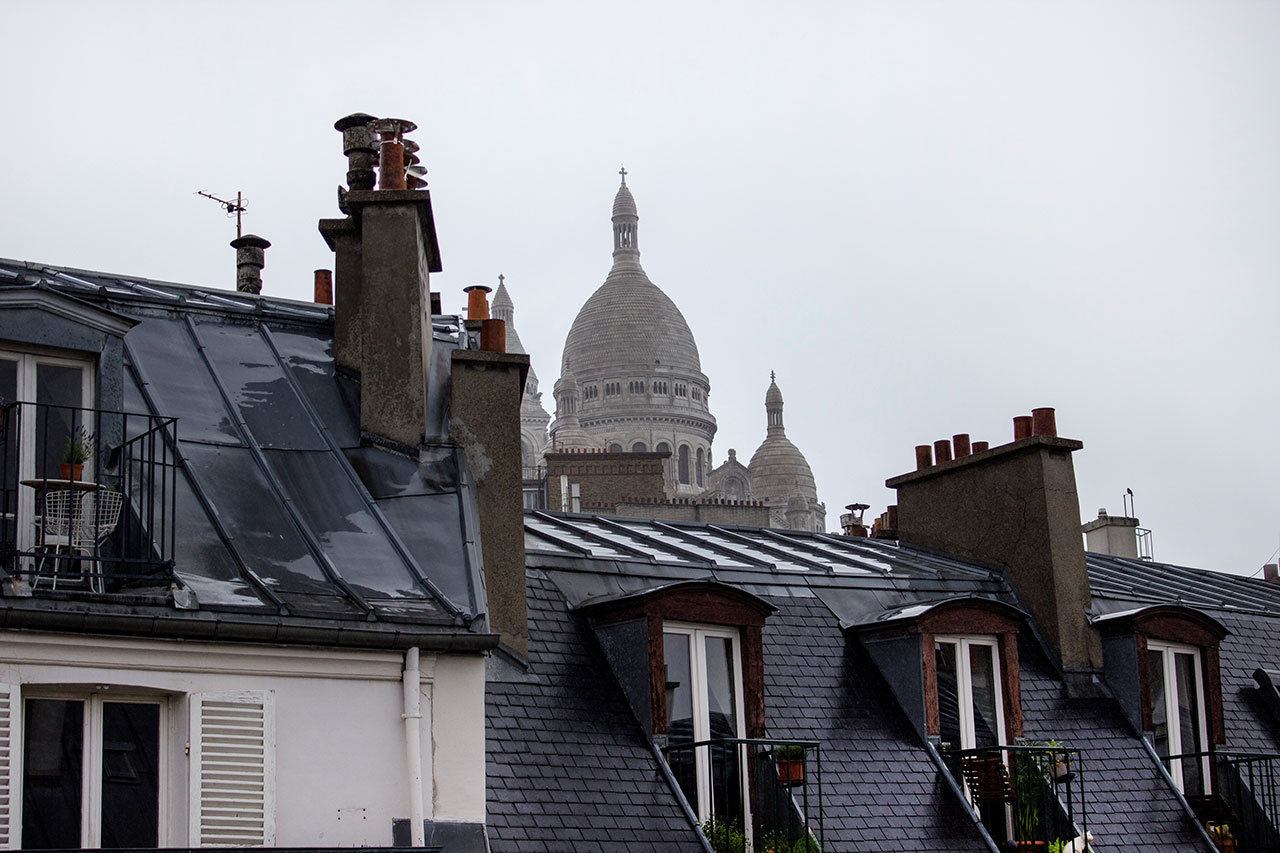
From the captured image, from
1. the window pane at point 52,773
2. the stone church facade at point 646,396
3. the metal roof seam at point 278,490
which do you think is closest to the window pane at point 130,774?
the window pane at point 52,773

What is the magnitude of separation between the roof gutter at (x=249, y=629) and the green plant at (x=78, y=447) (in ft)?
3.93

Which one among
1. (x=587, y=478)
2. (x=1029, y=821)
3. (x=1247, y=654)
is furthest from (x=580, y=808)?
(x=587, y=478)

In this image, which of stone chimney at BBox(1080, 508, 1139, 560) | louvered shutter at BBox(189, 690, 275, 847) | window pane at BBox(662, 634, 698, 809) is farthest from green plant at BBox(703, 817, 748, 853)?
stone chimney at BBox(1080, 508, 1139, 560)

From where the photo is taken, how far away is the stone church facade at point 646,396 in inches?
6358

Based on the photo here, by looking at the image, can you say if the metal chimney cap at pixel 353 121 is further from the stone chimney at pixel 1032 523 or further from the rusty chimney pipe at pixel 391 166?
the stone chimney at pixel 1032 523

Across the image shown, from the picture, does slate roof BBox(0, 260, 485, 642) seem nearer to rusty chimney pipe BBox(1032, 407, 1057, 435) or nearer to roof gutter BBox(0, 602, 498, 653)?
roof gutter BBox(0, 602, 498, 653)

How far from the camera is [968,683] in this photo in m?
15.8

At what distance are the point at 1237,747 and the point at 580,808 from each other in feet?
25.4

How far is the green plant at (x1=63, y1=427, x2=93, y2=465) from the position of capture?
11.0 m

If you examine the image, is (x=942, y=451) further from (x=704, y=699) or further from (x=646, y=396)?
(x=646, y=396)

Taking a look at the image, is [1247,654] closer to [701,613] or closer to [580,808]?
[701,613]

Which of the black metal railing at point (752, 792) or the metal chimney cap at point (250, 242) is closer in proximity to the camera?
the black metal railing at point (752, 792)

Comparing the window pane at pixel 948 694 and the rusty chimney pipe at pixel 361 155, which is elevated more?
the rusty chimney pipe at pixel 361 155

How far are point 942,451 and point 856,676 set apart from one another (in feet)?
17.2
